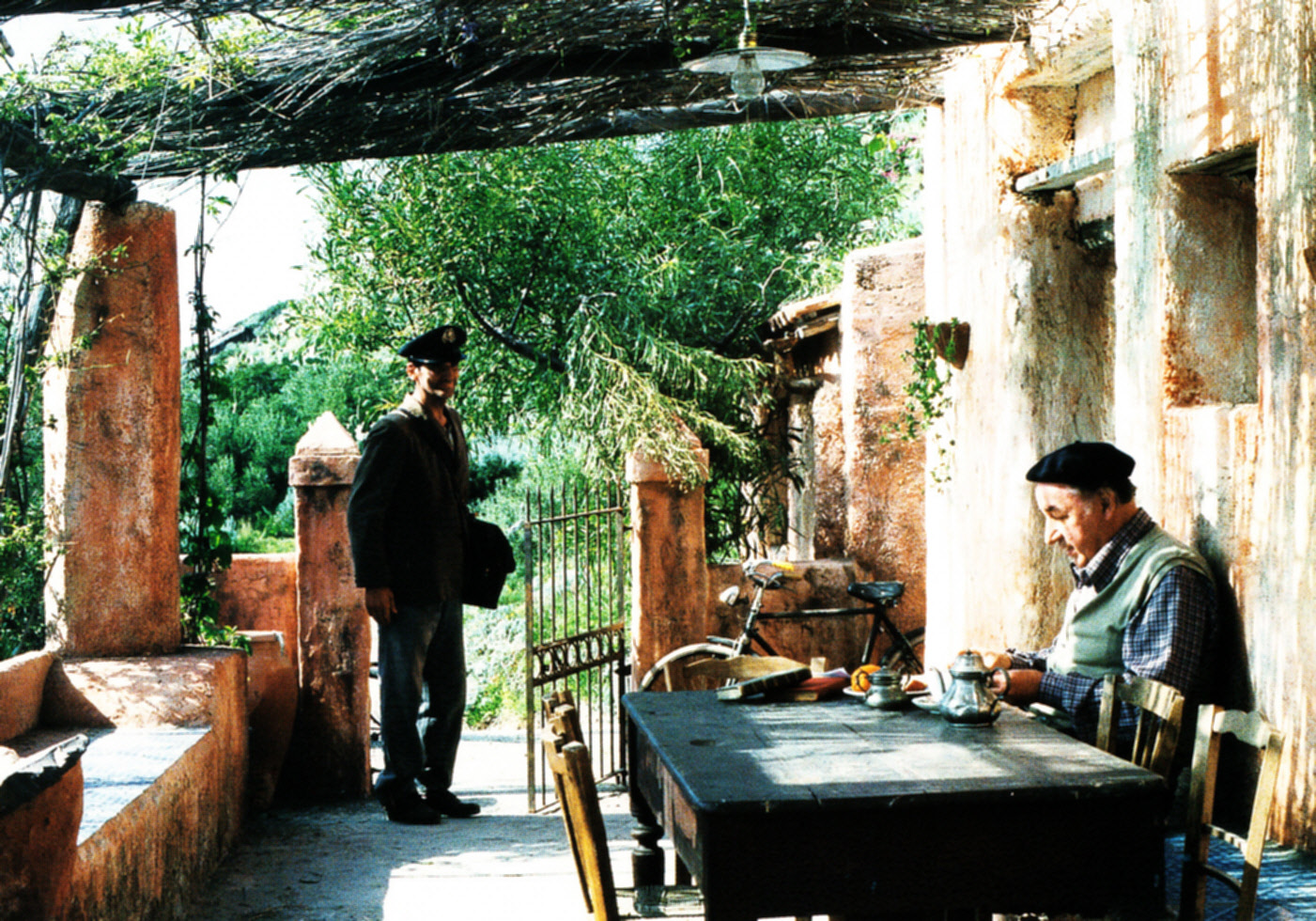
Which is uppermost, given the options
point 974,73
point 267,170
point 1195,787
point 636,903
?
point 974,73

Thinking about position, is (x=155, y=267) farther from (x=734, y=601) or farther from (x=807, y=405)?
(x=807, y=405)

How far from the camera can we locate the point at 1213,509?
3910 mm

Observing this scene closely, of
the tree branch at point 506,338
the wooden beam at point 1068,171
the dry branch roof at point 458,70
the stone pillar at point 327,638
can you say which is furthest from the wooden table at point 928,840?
the tree branch at point 506,338

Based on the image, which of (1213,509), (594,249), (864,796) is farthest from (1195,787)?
(594,249)

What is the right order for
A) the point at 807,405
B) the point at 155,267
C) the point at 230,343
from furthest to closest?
the point at 230,343, the point at 807,405, the point at 155,267

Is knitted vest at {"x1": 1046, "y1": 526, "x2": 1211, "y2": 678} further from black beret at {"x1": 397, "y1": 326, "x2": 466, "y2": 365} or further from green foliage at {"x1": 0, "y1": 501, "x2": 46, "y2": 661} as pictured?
green foliage at {"x1": 0, "y1": 501, "x2": 46, "y2": 661}

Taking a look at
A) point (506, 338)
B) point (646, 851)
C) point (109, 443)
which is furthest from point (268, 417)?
point (646, 851)

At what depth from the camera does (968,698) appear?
11.3 ft

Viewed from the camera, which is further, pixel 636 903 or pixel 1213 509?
pixel 1213 509

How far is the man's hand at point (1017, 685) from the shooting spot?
3.92 metres

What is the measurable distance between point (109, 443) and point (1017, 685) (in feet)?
11.8

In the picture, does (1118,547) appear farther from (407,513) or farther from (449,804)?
(449,804)

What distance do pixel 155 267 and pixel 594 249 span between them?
618cm

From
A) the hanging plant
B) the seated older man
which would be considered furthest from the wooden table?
the hanging plant
